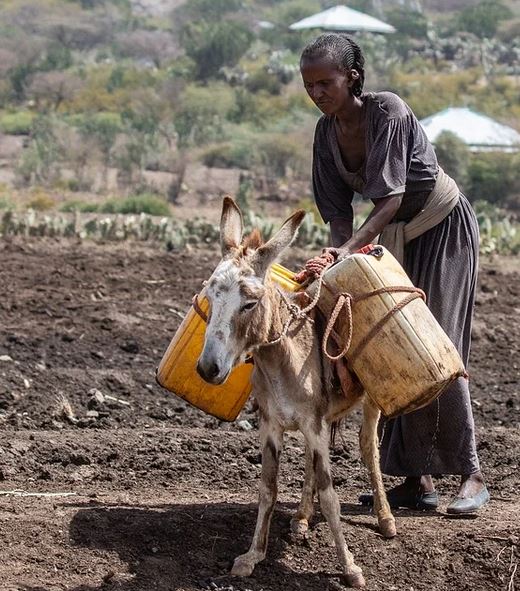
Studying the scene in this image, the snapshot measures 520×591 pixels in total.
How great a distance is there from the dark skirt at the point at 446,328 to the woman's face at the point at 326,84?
0.86 metres

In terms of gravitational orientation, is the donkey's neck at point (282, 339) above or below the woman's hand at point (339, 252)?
below

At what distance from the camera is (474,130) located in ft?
92.0

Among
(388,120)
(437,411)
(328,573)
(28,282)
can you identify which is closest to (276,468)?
(328,573)

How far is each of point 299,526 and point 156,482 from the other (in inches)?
47.3

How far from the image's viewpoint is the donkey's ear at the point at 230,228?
17.0 ft

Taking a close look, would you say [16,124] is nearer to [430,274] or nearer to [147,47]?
[147,47]

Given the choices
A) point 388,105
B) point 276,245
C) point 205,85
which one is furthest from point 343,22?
point 276,245

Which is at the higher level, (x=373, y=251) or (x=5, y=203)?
(x=373, y=251)

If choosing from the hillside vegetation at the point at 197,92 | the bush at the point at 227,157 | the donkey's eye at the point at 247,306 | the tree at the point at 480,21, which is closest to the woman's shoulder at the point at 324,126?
the donkey's eye at the point at 247,306

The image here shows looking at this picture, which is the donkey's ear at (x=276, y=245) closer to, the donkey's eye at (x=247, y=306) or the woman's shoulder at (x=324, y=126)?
the donkey's eye at (x=247, y=306)

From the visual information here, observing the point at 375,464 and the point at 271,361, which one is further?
the point at 375,464

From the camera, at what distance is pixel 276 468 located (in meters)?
5.61

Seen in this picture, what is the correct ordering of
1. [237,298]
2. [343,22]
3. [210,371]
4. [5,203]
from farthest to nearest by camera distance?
[343,22]
[5,203]
[237,298]
[210,371]

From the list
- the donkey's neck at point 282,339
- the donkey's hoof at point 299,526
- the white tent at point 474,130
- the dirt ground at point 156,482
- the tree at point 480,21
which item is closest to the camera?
the donkey's neck at point 282,339
